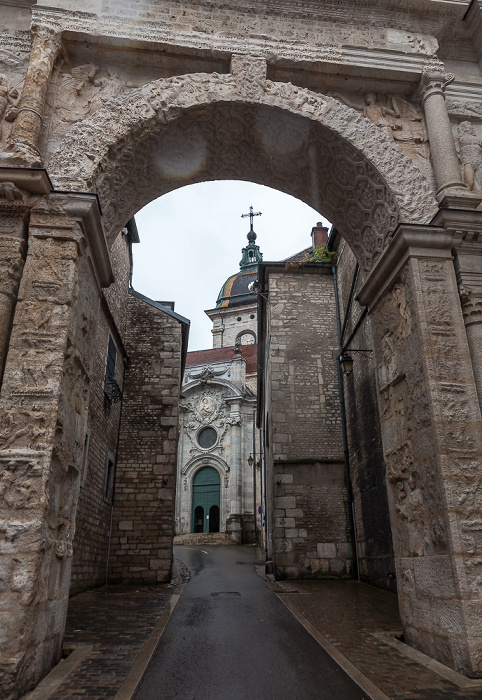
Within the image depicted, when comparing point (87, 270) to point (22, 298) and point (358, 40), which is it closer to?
point (22, 298)

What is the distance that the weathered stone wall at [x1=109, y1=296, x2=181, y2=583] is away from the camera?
9.62 metres

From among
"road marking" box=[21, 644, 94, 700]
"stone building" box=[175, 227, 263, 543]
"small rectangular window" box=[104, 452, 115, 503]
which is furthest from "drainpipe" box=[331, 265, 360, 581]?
"stone building" box=[175, 227, 263, 543]

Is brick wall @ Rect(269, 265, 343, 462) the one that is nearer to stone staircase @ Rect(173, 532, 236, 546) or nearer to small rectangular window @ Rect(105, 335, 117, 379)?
small rectangular window @ Rect(105, 335, 117, 379)

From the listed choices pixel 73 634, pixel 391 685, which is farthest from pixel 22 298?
pixel 391 685

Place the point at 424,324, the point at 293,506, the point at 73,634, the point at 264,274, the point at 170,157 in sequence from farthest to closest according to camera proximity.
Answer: the point at 264,274
the point at 293,506
the point at 170,157
the point at 73,634
the point at 424,324

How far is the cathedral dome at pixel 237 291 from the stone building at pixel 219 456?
37.6 ft

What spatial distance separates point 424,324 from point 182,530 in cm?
2439

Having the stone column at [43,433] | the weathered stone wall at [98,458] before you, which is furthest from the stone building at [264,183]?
the weathered stone wall at [98,458]

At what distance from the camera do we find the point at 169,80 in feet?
16.6

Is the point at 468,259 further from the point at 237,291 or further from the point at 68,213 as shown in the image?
the point at 237,291

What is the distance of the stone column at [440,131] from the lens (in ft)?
15.9

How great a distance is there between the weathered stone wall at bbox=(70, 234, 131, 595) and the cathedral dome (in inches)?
1204

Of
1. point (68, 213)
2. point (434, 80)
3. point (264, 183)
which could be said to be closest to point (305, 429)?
point (264, 183)

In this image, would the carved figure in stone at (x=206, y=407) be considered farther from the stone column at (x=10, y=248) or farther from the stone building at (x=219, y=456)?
the stone column at (x=10, y=248)
